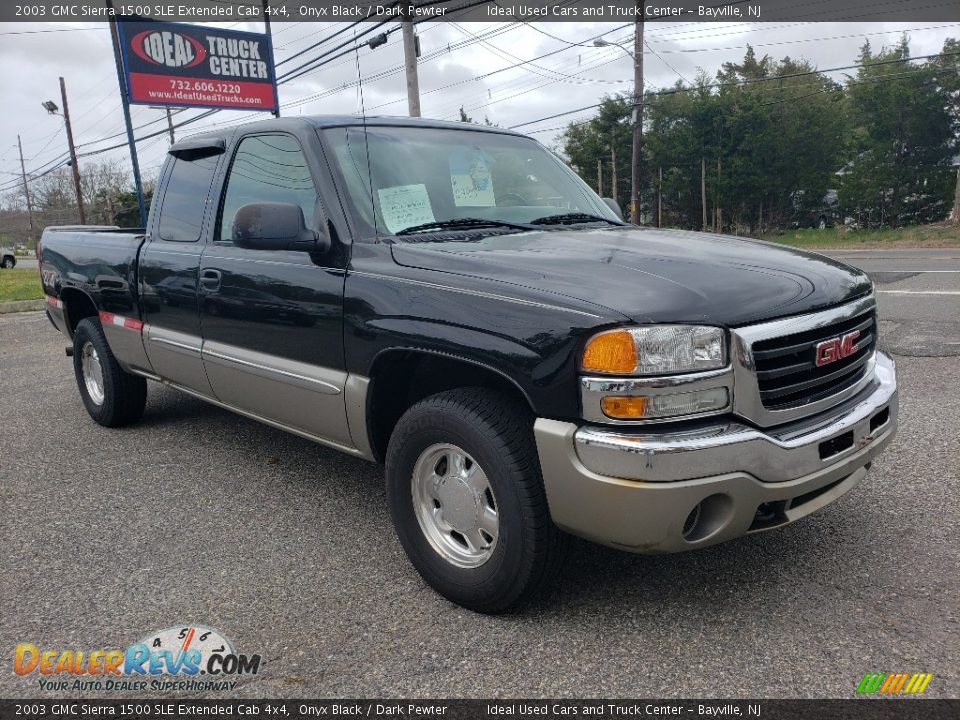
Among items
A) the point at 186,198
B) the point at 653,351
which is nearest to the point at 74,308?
the point at 186,198

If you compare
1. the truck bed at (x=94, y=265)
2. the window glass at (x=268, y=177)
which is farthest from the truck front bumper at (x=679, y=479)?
the truck bed at (x=94, y=265)

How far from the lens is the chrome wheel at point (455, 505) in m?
2.52

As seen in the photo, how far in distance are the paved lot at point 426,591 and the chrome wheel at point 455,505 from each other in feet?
0.72

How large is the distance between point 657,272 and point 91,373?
4.48 meters

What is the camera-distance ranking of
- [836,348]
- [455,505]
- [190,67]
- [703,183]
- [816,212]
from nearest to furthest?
[836,348]
[455,505]
[190,67]
[816,212]
[703,183]

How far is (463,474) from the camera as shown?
8.46 feet

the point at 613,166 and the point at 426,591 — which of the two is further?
the point at 613,166

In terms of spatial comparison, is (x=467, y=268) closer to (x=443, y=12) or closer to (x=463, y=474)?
(x=463, y=474)

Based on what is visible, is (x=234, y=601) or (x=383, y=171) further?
(x=383, y=171)

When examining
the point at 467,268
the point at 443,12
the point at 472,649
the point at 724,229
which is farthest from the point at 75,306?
the point at 724,229

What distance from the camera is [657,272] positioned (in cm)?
241

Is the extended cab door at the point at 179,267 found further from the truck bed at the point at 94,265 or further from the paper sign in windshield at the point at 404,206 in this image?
the paper sign in windshield at the point at 404,206

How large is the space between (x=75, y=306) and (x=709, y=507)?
4.96 metres

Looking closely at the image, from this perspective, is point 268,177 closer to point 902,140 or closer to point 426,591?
point 426,591
